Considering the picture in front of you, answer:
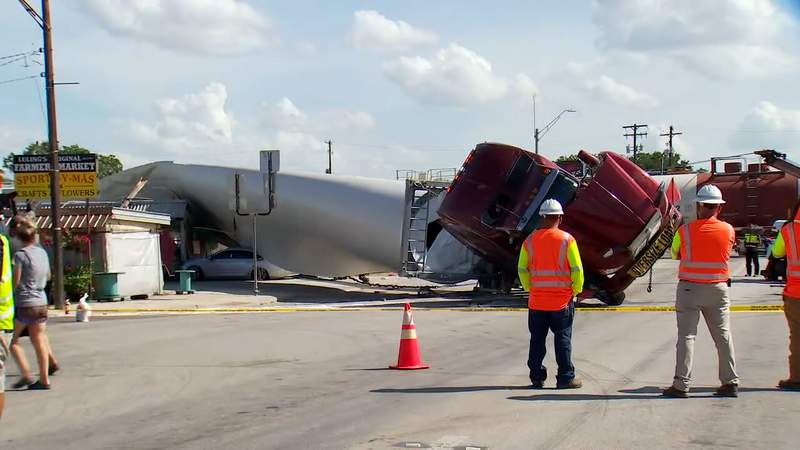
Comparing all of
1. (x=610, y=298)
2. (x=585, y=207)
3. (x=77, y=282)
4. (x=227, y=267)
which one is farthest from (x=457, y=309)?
(x=227, y=267)

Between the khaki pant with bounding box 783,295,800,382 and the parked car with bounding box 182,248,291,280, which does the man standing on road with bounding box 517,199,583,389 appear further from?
the parked car with bounding box 182,248,291,280

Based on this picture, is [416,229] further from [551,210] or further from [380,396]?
[380,396]

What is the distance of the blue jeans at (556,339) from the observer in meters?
8.18

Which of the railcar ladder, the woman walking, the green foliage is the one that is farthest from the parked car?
the woman walking

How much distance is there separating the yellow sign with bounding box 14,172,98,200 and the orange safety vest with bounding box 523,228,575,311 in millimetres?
14682

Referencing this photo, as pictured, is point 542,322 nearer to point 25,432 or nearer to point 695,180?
point 25,432

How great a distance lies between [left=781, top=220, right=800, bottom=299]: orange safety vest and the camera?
8180mm

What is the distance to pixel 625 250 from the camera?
17.8m

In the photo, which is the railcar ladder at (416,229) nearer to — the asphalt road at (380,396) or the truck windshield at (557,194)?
the truck windshield at (557,194)

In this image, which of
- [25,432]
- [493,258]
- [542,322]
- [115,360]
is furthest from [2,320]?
[493,258]

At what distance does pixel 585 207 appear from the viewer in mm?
17828

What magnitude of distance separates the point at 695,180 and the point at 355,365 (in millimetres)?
33970

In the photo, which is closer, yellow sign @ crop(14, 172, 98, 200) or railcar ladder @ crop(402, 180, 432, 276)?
yellow sign @ crop(14, 172, 98, 200)

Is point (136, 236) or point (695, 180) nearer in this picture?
point (136, 236)
